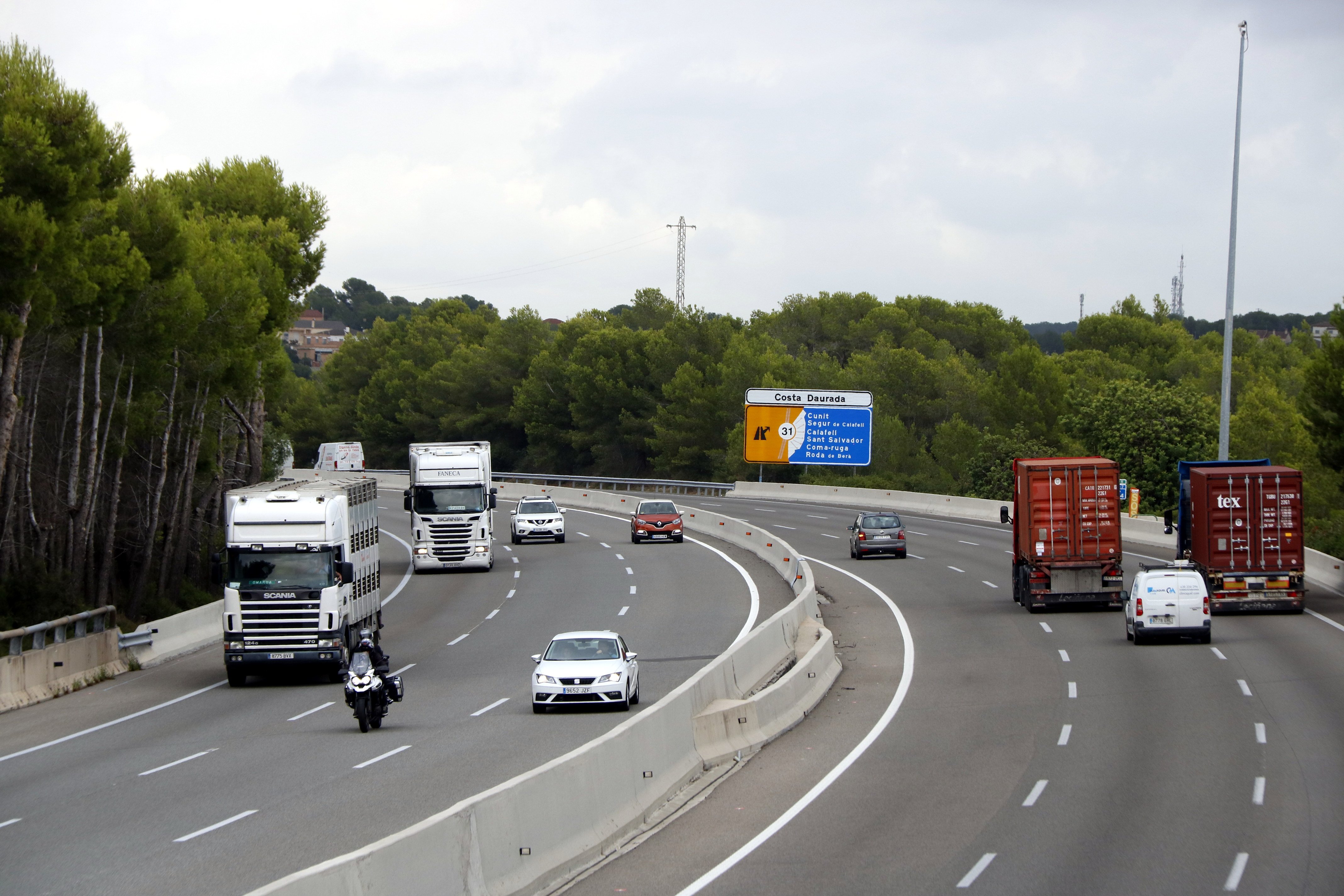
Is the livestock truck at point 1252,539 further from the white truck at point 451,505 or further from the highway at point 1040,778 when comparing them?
the white truck at point 451,505

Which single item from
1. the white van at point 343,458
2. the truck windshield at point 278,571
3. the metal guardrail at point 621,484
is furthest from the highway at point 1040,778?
the white van at point 343,458

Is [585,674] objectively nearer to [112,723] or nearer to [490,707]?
[490,707]

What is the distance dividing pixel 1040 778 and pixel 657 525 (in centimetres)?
3727

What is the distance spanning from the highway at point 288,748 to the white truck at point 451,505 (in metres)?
6.20

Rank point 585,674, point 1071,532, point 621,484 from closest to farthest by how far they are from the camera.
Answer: point 585,674 → point 1071,532 → point 621,484

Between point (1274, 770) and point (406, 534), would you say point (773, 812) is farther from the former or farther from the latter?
point (406, 534)

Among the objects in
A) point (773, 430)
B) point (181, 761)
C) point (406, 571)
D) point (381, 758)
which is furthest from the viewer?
point (773, 430)

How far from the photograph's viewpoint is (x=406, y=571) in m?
47.7

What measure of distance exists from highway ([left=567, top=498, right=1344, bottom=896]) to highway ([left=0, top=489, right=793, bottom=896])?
3.01m

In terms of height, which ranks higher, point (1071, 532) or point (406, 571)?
point (1071, 532)

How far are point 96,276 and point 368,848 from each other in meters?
25.6

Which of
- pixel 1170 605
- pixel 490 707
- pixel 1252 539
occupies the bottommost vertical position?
pixel 490 707

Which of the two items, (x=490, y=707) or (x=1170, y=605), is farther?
(x=1170, y=605)

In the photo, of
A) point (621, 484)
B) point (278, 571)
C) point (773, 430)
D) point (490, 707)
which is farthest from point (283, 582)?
point (621, 484)
